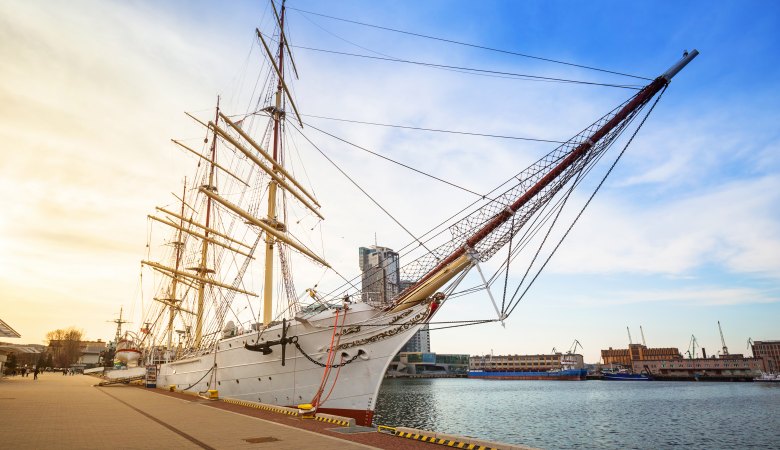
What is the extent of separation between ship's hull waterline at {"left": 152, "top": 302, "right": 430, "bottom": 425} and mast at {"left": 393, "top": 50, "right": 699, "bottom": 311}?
21.6 inches

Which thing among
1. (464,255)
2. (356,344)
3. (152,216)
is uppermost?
(152,216)

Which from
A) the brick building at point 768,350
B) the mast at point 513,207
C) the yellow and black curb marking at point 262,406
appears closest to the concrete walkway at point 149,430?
the yellow and black curb marking at point 262,406

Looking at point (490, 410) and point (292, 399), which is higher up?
point (292, 399)

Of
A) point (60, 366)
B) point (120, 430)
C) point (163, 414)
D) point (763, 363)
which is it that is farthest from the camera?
point (60, 366)

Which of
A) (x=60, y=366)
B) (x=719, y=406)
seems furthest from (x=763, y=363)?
(x=60, y=366)

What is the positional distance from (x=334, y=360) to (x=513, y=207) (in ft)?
28.2

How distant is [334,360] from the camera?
15891 millimetres

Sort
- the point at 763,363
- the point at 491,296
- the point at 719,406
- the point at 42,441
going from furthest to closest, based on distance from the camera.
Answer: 1. the point at 763,363
2. the point at 719,406
3. the point at 491,296
4. the point at 42,441

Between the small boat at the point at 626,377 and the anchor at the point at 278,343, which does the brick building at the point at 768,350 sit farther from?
the anchor at the point at 278,343

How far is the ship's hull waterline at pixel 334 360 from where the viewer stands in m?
15.1

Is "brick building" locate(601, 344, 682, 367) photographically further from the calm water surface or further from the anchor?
the anchor

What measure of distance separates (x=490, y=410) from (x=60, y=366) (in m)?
128

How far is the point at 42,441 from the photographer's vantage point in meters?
9.51

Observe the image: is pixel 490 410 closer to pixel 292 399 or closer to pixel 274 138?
pixel 292 399
